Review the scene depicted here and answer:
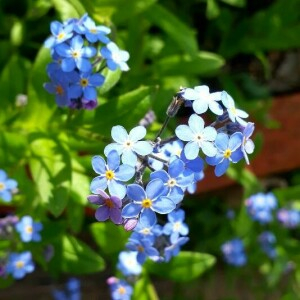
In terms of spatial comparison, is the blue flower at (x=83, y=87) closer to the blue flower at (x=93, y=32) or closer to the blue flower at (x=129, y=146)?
the blue flower at (x=93, y=32)

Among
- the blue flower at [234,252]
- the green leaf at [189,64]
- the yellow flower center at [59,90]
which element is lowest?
the blue flower at [234,252]

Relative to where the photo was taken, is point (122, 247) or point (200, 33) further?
point (200, 33)

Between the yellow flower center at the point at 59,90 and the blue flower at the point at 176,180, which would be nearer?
the blue flower at the point at 176,180

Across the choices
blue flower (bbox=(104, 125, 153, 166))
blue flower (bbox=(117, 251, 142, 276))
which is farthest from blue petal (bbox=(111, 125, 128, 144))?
blue flower (bbox=(117, 251, 142, 276))

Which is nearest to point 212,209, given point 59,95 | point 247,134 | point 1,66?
point 1,66

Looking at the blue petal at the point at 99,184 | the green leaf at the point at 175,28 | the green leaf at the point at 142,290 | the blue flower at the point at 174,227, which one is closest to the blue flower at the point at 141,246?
the blue flower at the point at 174,227

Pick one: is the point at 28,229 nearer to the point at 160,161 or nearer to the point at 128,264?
the point at 128,264

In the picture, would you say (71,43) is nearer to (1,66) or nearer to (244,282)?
(1,66)
